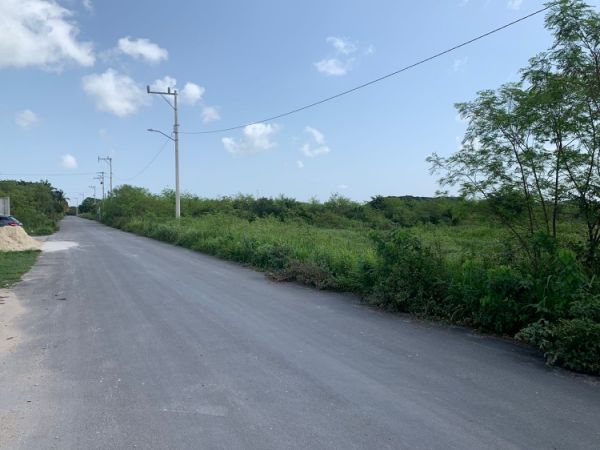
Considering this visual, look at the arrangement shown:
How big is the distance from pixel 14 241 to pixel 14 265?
9418 mm

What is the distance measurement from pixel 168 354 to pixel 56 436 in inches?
84.1

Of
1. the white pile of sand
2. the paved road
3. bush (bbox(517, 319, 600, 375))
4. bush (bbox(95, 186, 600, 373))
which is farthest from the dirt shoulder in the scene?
the white pile of sand

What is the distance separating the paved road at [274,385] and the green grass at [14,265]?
15.7ft

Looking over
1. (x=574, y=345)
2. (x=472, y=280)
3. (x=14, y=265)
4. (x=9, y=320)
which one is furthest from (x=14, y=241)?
(x=574, y=345)

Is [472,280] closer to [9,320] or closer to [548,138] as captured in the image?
[548,138]

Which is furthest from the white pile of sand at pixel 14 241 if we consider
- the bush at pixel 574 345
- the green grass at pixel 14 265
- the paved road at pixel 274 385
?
the bush at pixel 574 345

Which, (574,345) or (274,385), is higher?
(574,345)

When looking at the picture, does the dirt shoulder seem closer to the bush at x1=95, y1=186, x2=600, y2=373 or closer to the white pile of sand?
the bush at x1=95, y1=186, x2=600, y2=373

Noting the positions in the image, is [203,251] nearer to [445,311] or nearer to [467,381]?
[445,311]

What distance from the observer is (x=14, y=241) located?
2355 centimetres

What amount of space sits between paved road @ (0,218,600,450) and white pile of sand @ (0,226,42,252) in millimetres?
16346

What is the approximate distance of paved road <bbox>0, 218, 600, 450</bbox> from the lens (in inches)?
146

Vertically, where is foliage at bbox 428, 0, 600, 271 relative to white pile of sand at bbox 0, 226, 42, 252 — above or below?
above

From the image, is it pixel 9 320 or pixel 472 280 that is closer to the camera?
pixel 472 280
